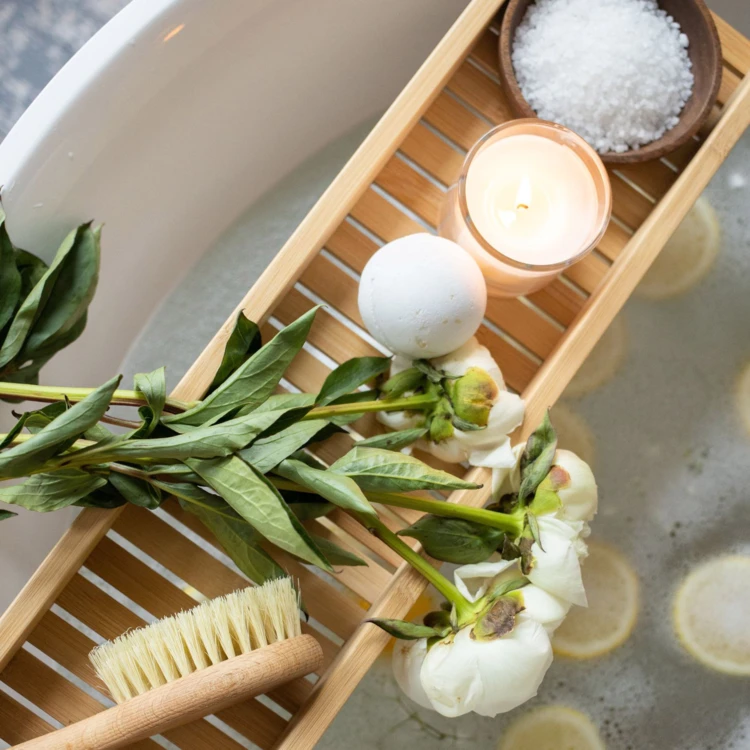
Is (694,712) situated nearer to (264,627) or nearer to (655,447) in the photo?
(655,447)

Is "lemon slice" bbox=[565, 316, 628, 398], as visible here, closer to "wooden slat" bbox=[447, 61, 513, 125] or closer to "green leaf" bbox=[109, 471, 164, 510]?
"wooden slat" bbox=[447, 61, 513, 125]

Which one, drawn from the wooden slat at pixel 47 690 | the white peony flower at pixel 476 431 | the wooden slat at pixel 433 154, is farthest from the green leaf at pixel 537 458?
the wooden slat at pixel 47 690

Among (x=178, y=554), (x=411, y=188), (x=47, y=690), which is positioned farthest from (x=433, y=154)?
(x=47, y=690)

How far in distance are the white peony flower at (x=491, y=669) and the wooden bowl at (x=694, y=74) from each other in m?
0.34

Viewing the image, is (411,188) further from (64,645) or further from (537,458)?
(64,645)

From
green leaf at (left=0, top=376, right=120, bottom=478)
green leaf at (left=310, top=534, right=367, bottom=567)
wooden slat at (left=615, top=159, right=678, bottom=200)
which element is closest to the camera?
green leaf at (left=0, top=376, right=120, bottom=478)

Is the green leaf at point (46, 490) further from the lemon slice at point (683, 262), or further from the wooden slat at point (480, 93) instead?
the lemon slice at point (683, 262)

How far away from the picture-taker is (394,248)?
1.60 ft

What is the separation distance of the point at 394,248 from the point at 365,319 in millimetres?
51

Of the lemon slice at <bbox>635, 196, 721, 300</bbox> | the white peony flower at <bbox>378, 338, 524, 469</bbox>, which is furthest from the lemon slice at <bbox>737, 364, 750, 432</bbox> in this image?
the white peony flower at <bbox>378, 338, 524, 469</bbox>

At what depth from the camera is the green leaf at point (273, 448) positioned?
16.6 inches

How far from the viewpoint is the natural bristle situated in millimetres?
456

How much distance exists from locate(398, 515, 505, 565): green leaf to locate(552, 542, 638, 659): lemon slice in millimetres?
267

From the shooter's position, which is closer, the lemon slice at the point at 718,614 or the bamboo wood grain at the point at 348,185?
the bamboo wood grain at the point at 348,185
